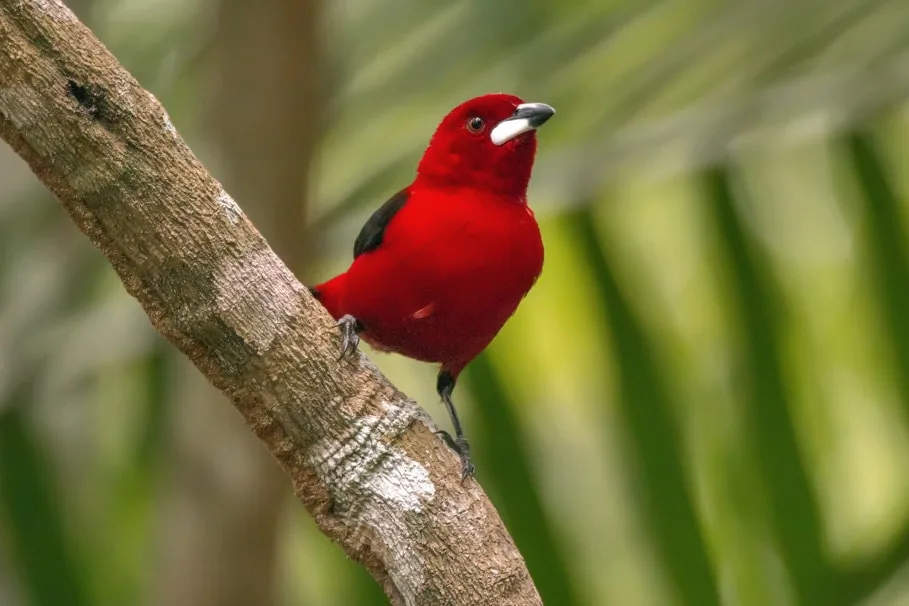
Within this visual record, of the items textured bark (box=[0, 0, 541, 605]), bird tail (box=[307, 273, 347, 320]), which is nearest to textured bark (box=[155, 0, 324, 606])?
bird tail (box=[307, 273, 347, 320])

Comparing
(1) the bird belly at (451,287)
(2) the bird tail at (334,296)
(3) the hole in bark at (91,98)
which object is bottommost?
(1) the bird belly at (451,287)

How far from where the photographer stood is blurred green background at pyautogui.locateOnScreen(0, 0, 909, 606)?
9.20 ft

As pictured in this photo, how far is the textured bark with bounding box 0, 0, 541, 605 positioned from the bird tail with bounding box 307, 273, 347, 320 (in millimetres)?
651

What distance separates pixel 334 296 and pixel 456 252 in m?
0.36

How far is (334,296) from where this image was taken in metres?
2.73

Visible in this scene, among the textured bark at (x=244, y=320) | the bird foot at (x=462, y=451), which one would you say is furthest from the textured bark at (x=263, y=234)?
the textured bark at (x=244, y=320)

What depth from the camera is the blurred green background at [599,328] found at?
2803 mm

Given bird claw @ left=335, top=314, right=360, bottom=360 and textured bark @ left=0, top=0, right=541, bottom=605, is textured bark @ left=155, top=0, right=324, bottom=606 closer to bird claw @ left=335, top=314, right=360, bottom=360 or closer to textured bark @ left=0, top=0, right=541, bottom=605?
bird claw @ left=335, top=314, right=360, bottom=360

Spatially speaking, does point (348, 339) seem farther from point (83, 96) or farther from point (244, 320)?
point (83, 96)

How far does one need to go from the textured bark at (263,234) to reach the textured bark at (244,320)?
1.08 m

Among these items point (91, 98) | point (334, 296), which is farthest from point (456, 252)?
point (91, 98)

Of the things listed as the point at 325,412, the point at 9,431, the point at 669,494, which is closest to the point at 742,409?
the point at 669,494

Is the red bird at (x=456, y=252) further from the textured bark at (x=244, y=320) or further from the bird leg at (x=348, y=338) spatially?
the textured bark at (x=244, y=320)

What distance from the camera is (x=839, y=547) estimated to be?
9.21 feet
